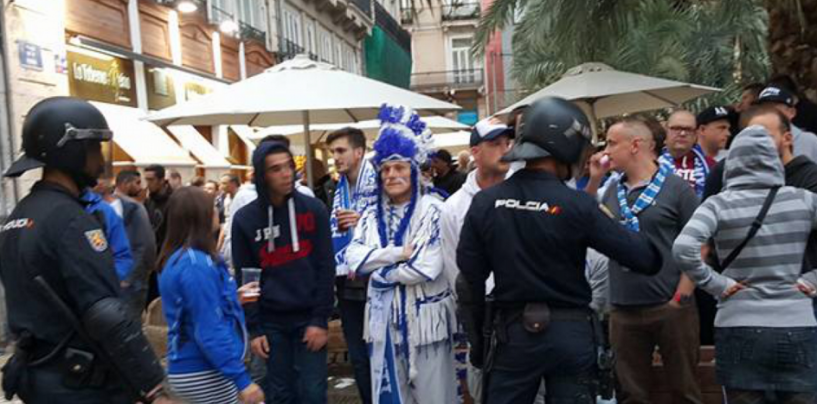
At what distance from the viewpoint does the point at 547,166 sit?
331cm

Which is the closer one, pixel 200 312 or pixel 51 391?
pixel 51 391

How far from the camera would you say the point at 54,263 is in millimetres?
2781

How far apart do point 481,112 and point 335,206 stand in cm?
4747

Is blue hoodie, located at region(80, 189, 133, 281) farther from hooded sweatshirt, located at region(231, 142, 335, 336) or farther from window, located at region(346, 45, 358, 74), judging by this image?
window, located at region(346, 45, 358, 74)

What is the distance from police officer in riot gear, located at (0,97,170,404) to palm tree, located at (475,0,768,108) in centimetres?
567

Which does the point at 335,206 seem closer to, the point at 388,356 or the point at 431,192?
the point at 431,192

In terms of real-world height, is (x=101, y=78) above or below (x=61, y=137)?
above

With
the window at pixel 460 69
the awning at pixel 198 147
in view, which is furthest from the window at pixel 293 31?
the window at pixel 460 69

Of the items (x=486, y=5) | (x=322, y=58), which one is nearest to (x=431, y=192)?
(x=486, y=5)

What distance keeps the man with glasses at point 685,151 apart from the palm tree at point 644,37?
2074 millimetres

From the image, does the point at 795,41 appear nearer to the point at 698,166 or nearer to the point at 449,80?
the point at 698,166

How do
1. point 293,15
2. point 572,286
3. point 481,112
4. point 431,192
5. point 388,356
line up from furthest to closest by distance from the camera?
1. point 481,112
2. point 293,15
3. point 431,192
4. point 388,356
5. point 572,286

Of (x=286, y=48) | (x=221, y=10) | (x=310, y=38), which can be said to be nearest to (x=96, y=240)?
(x=221, y=10)

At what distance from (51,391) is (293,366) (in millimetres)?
1848
